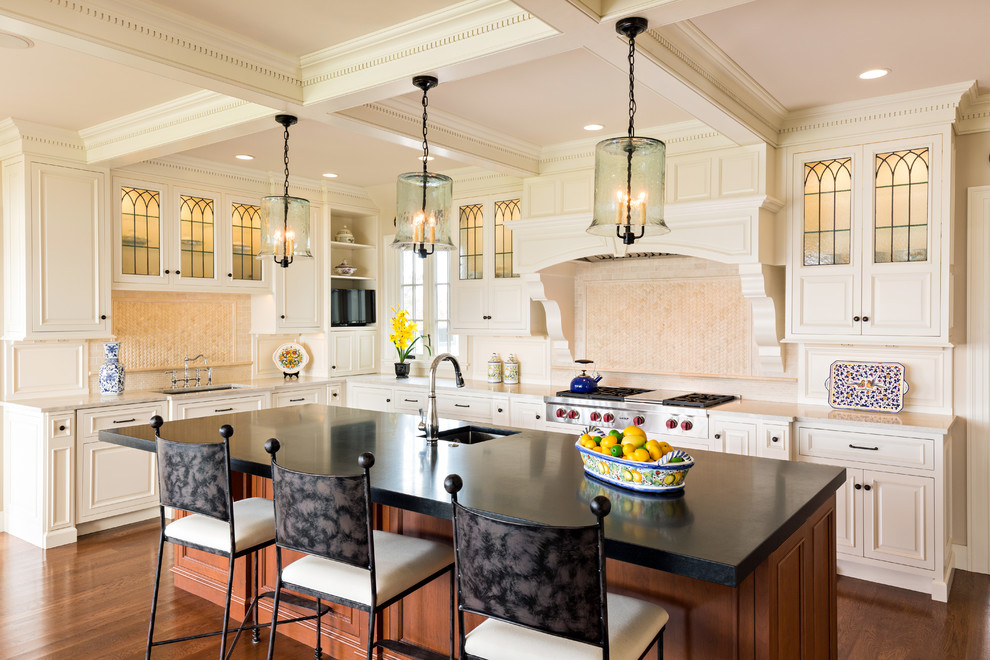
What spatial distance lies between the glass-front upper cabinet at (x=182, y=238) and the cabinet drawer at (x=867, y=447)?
439 cm

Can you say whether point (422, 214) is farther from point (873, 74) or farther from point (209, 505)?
point (873, 74)

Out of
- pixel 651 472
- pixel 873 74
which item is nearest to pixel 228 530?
pixel 651 472

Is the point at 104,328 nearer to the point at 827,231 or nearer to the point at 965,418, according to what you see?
the point at 827,231

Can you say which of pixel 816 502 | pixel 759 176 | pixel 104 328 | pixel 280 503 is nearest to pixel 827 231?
pixel 759 176

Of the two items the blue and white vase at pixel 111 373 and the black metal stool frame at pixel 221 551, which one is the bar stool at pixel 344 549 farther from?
the blue and white vase at pixel 111 373

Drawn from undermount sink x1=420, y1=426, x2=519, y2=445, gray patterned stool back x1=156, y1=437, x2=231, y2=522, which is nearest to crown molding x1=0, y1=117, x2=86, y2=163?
gray patterned stool back x1=156, y1=437, x2=231, y2=522

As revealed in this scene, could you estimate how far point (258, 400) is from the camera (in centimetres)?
550

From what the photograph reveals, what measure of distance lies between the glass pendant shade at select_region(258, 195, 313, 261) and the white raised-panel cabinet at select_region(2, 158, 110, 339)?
1.93 meters

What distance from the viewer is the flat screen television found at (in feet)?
20.5

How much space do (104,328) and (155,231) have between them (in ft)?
2.71

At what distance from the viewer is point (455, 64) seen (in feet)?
9.25

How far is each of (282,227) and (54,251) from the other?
2078mm

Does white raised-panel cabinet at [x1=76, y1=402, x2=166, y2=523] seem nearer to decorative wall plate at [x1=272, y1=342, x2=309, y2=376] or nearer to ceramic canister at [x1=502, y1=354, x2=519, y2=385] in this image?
decorative wall plate at [x1=272, y1=342, x2=309, y2=376]

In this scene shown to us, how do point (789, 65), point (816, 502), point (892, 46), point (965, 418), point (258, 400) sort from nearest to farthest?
point (816, 502), point (892, 46), point (789, 65), point (965, 418), point (258, 400)
